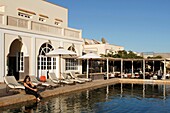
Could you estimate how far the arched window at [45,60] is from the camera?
20.1 metres

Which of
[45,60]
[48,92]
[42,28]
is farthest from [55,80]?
[42,28]

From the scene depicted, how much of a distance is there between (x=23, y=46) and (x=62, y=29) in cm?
519

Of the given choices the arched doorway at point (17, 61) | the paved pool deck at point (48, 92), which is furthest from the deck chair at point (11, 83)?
the arched doorway at point (17, 61)

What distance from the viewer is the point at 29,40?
18594mm

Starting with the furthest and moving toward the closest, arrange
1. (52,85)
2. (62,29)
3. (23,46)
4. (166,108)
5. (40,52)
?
(62,29) < (40,52) < (23,46) < (52,85) < (166,108)

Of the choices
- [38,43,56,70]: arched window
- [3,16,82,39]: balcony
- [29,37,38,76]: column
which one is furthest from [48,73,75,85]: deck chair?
[3,16,82,39]: balcony

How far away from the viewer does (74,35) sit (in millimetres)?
24438

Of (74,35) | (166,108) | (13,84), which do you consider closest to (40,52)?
(74,35)

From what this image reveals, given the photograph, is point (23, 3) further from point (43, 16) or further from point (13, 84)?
point (13, 84)

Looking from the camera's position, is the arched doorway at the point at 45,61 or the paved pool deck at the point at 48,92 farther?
the arched doorway at the point at 45,61

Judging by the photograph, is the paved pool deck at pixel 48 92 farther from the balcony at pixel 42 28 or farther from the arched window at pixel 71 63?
the balcony at pixel 42 28

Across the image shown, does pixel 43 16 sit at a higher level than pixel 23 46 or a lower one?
higher

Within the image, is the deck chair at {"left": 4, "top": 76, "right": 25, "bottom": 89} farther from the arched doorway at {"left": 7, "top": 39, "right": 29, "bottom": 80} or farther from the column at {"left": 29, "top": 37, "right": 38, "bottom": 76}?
the arched doorway at {"left": 7, "top": 39, "right": 29, "bottom": 80}

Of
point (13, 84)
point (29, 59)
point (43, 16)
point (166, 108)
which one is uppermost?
point (43, 16)
